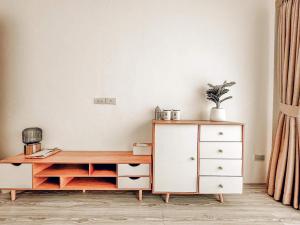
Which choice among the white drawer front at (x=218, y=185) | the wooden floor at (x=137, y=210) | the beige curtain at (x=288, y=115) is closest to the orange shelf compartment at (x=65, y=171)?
the wooden floor at (x=137, y=210)

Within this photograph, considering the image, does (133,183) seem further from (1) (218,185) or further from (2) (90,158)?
(1) (218,185)

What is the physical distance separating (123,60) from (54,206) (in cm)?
170

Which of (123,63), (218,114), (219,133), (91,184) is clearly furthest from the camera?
(123,63)

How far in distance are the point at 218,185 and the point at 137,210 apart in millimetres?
819

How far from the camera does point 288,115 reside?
2498 mm

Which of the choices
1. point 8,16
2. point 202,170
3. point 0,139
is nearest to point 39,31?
point 8,16

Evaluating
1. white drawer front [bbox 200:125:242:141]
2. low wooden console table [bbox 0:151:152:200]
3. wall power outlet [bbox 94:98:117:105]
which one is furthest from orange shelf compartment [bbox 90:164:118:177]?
white drawer front [bbox 200:125:242:141]

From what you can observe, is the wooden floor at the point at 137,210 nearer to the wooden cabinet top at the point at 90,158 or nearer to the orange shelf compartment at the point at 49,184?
the orange shelf compartment at the point at 49,184

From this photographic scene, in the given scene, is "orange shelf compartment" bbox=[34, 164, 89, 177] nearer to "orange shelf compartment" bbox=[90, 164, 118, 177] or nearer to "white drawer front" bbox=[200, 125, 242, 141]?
"orange shelf compartment" bbox=[90, 164, 118, 177]

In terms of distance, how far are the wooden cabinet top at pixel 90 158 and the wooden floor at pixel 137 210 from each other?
41 centimetres

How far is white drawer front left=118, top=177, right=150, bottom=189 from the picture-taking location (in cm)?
248

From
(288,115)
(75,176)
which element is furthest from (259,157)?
(75,176)

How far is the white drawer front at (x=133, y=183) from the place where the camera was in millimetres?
2484

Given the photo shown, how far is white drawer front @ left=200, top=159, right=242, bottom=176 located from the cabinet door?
99 mm
